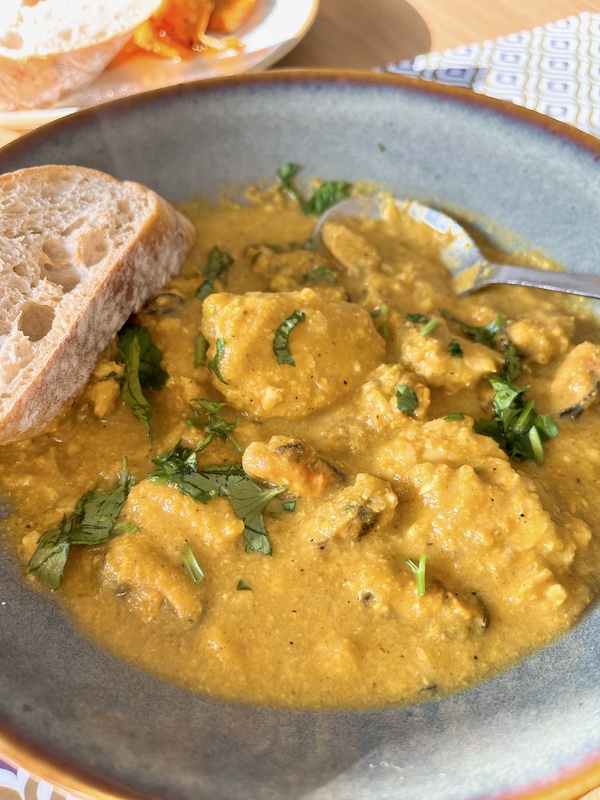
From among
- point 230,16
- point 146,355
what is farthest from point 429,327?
point 230,16

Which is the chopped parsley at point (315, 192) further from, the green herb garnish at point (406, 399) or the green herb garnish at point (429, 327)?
the green herb garnish at point (406, 399)

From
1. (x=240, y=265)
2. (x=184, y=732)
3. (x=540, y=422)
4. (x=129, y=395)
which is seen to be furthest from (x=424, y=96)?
(x=184, y=732)

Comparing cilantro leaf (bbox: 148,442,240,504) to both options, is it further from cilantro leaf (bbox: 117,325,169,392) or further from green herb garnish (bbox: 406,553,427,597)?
green herb garnish (bbox: 406,553,427,597)

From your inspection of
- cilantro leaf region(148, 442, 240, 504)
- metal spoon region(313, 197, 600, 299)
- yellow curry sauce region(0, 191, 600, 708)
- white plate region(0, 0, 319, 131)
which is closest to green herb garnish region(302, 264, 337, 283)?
yellow curry sauce region(0, 191, 600, 708)

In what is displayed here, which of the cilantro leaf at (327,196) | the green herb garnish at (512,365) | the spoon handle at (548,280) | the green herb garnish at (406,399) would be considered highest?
the cilantro leaf at (327,196)

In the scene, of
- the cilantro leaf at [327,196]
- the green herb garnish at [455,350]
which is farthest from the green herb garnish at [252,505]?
the cilantro leaf at [327,196]
